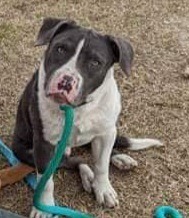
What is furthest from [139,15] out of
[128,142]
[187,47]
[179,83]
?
[128,142]

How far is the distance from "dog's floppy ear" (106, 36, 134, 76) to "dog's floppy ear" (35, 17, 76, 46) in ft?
0.80

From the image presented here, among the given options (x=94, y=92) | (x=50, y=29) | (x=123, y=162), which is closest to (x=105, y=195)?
(x=123, y=162)

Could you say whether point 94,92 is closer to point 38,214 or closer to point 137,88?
point 38,214

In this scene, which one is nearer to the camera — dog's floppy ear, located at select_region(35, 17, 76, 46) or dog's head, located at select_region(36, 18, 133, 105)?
dog's head, located at select_region(36, 18, 133, 105)

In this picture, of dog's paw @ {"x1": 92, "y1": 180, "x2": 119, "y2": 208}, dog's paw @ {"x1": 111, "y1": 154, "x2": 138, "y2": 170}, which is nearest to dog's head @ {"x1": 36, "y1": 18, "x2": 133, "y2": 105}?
dog's paw @ {"x1": 92, "y1": 180, "x2": 119, "y2": 208}

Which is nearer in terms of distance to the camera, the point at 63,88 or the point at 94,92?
the point at 63,88

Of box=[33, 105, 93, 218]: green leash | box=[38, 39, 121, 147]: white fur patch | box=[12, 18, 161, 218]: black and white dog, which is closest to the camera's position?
box=[12, 18, 161, 218]: black and white dog

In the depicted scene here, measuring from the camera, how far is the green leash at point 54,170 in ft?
10.3

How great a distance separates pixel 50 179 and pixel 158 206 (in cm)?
68

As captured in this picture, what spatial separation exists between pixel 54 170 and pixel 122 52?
709mm

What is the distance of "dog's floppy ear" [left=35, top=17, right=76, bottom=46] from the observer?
320 centimetres

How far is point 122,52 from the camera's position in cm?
317

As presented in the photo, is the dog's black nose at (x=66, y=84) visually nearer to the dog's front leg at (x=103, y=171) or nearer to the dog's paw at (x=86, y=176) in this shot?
the dog's front leg at (x=103, y=171)

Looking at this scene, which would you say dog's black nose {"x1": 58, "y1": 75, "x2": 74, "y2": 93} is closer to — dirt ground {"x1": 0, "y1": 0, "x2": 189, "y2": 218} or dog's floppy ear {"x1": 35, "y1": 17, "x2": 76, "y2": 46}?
dog's floppy ear {"x1": 35, "y1": 17, "x2": 76, "y2": 46}
